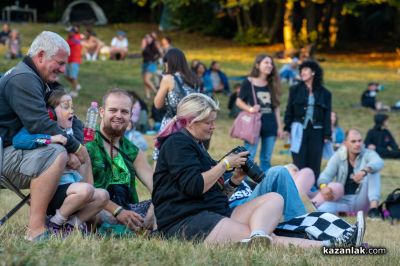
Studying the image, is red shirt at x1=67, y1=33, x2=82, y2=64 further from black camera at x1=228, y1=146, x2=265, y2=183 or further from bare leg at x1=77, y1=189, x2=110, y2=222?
black camera at x1=228, y1=146, x2=265, y2=183

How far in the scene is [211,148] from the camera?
17.6 m

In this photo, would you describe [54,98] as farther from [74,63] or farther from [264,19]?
[264,19]

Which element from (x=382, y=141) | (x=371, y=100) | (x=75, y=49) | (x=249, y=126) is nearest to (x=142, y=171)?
(x=249, y=126)

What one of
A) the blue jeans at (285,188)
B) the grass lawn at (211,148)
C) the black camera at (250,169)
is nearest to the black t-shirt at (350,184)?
the grass lawn at (211,148)

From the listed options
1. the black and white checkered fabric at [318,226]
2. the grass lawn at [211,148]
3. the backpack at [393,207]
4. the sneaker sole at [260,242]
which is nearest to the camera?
the grass lawn at [211,148]

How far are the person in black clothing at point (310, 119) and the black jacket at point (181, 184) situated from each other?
5843 millimetres

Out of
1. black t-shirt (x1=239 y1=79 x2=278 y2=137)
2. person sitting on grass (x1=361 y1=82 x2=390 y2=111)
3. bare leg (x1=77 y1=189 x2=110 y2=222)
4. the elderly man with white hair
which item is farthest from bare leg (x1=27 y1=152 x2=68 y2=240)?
person sitting on grass (x1=361 y1=82 x2=390 y2=111)

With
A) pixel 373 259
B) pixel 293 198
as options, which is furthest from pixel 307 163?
pixel 373 259

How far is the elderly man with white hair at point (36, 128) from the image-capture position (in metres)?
6.49

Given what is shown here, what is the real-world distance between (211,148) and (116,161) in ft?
33.4

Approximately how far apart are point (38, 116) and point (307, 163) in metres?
6.69

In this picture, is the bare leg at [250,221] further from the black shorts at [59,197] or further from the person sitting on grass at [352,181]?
the person sitting on grass at [352,181]

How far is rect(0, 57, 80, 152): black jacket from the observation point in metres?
6.57

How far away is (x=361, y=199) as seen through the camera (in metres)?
11.5
